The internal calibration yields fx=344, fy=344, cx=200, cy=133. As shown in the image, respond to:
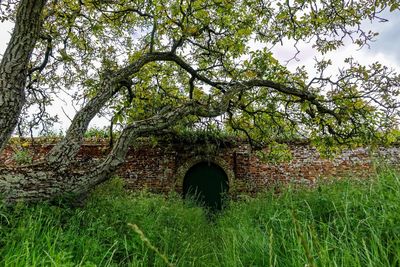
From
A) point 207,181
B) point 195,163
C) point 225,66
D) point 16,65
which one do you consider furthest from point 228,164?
point 16,65

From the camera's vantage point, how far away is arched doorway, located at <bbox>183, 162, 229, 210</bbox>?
42.5 ft

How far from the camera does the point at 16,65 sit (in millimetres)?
4449

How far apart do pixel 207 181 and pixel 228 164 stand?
1038 mm

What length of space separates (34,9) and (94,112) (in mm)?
1665

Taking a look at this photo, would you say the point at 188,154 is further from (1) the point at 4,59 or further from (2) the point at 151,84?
(1) the point at 4,59

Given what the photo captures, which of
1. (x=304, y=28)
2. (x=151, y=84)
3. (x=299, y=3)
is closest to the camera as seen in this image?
(x=299, y=3)

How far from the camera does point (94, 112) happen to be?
544 centimetres

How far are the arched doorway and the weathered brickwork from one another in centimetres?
33

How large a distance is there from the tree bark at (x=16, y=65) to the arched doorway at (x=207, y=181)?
8.94 metres

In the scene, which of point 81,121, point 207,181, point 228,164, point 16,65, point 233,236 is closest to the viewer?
point 233,236

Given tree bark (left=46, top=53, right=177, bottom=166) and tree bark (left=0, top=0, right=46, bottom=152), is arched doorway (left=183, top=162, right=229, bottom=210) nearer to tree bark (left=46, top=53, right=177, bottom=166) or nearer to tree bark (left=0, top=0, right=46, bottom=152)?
tree bark (left=46, top=53, right=177, bottom=166)

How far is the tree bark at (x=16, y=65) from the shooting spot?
14.3 feet

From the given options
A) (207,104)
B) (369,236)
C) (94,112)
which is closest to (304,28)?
(207,104)

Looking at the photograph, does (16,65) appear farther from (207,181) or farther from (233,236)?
(207,181)
